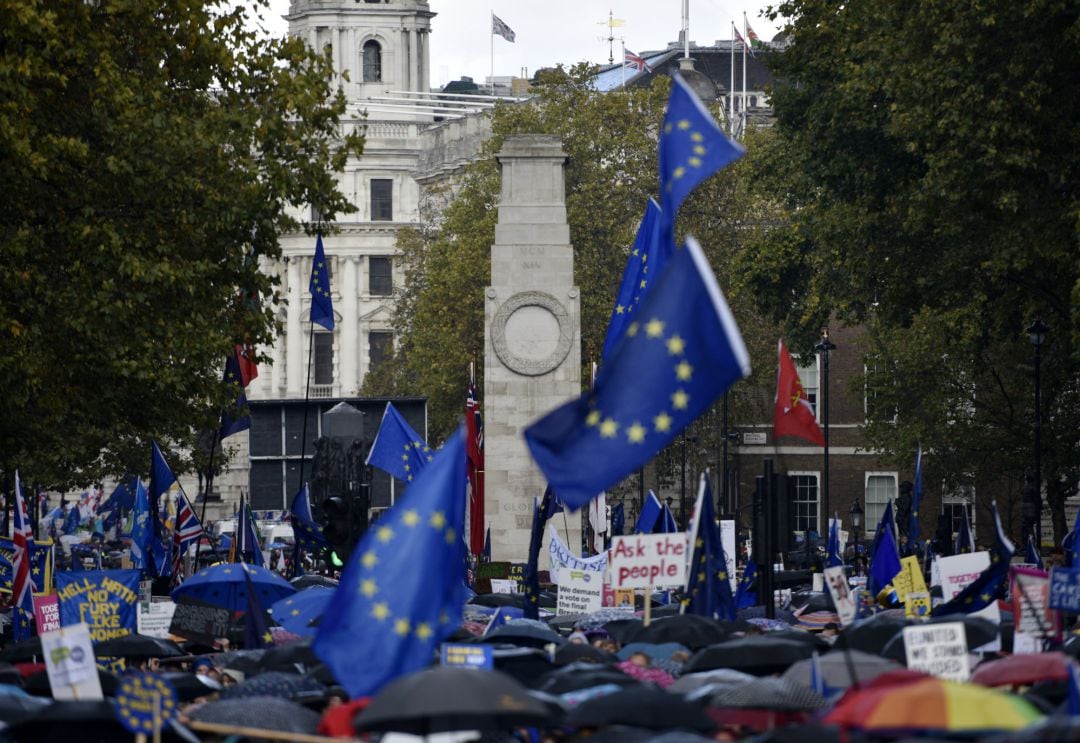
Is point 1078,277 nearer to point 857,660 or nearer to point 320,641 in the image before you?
point 857,660

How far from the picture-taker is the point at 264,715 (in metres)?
14.5

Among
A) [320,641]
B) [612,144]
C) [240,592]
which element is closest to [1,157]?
[240,592]

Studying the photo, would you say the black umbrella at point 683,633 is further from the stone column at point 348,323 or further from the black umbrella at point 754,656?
the stone column at point 348,323

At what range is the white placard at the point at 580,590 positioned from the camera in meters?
27.0

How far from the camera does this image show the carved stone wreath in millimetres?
42656

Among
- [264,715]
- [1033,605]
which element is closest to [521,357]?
[1033,605]

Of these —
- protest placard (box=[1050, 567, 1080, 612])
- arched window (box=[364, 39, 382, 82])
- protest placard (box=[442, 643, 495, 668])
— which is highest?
arched window (box=[364, 39, 382, 82])

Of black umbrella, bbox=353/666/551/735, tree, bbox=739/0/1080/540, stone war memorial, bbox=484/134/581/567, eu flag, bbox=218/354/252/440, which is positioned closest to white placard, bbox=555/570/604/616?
eu flag, bbox=218/354/252/440

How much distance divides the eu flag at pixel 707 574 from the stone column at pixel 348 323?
101m

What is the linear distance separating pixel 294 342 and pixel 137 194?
323 feet

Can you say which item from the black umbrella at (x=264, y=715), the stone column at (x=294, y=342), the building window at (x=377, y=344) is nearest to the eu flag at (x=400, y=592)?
the black umbrella at (x=264, y=715)

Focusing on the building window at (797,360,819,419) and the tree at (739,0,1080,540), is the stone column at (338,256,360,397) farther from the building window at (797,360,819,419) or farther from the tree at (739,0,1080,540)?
the tree at (739,0,1080,540)

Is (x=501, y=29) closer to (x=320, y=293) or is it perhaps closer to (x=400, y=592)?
(x=320, y=293)

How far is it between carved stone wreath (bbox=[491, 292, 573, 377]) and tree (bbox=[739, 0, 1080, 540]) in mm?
4902
